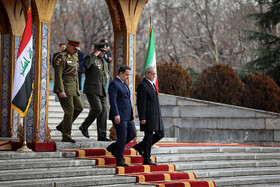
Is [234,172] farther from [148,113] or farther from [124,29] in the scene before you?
[124,29]

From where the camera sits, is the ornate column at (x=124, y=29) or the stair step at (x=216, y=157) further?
the ornate column at (x=124, y=29)

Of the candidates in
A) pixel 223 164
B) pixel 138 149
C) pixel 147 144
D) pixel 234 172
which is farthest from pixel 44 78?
pixel 234 172

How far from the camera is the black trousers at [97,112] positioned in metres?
11.9

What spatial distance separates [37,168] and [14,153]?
0.66m

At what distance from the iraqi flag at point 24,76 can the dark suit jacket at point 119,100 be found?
1.59m

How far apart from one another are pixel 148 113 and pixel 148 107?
0.37 feet

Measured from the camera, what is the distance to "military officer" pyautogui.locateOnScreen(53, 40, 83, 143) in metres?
11.5

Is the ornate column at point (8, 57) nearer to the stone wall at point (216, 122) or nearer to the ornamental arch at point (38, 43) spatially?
the ornamental arch at point (38, 43)

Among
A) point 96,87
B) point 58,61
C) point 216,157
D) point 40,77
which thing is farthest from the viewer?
point 216,157

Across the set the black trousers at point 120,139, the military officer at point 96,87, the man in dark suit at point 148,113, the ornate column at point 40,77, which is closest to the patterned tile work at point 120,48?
the military officer at point 96,87

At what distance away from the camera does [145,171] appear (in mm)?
10758

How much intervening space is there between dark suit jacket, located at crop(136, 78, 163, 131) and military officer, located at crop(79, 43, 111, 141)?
149cm

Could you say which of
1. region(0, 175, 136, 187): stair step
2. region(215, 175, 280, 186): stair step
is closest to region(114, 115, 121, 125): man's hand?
region(0, 175, 136, 187): stair step

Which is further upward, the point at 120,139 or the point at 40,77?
the point at 40,77
